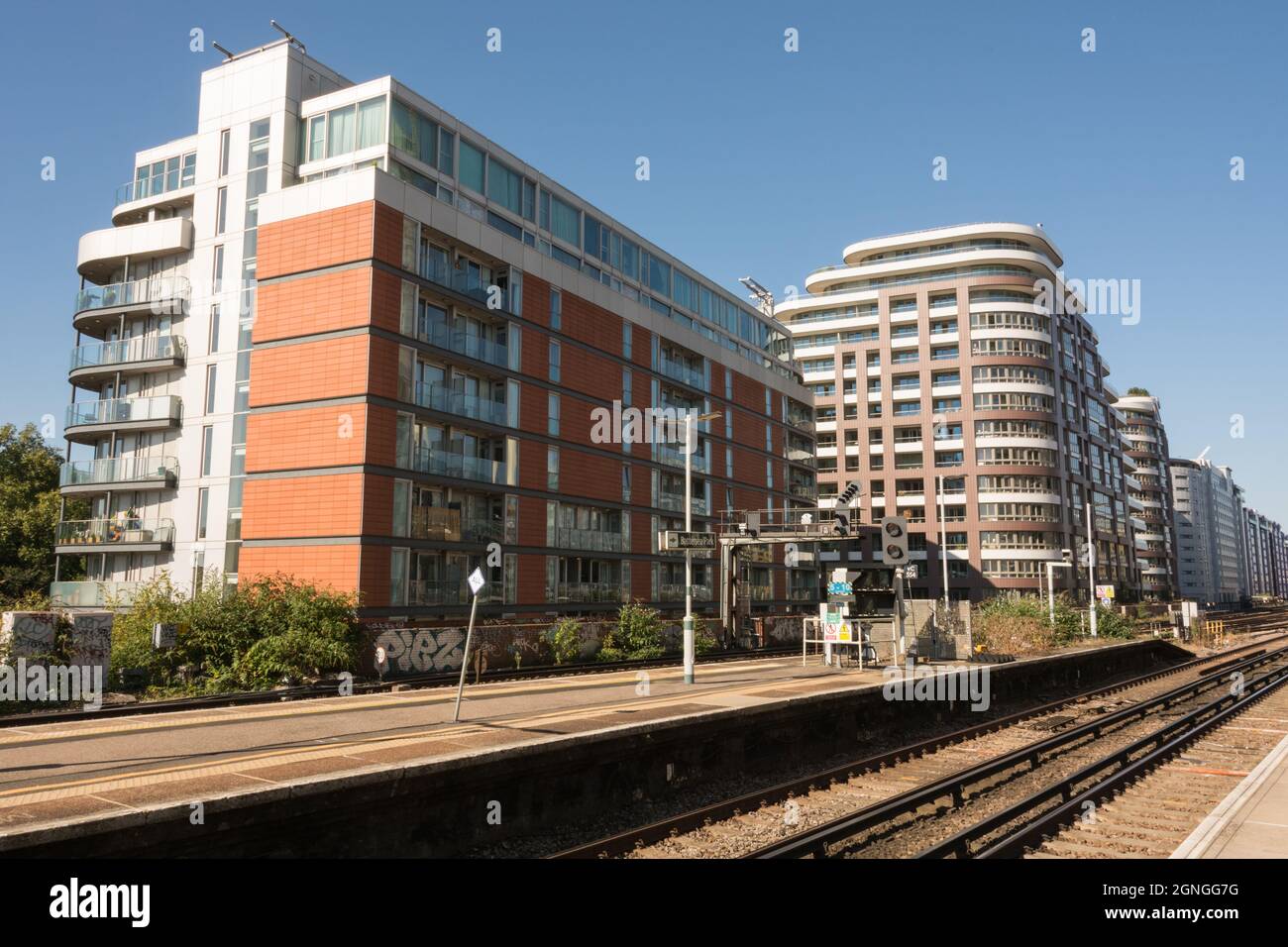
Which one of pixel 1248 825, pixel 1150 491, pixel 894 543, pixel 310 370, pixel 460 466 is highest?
pixel 1150 491

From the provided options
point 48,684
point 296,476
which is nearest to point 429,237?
point 296,476

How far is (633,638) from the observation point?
35469 millimetres

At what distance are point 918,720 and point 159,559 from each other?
114 ft

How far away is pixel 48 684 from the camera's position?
19750 millimetres

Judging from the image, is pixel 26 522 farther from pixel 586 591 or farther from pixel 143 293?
pixel 586 591

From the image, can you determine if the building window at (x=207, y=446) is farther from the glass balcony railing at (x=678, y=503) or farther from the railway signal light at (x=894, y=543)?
the railway signal light at (x=894, y=543)

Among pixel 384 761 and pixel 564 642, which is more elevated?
pixel 564 642

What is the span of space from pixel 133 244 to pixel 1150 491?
16109cm

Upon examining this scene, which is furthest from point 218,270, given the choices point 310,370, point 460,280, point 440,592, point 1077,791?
point 1077,791

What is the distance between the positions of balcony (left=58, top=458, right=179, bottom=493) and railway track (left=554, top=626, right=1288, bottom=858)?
117 feet

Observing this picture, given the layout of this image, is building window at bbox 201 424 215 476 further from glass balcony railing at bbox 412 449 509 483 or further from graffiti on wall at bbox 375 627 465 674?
graffiti on wall at bbox 375 627 465 674

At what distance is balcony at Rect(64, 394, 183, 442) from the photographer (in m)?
41.2

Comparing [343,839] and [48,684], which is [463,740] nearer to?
[343,839]

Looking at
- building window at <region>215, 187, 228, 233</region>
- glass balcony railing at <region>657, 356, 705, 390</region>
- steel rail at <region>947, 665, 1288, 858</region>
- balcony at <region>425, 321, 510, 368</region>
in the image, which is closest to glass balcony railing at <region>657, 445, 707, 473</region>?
glass balcony railing at <region>657, 356, 705, 390</region>
